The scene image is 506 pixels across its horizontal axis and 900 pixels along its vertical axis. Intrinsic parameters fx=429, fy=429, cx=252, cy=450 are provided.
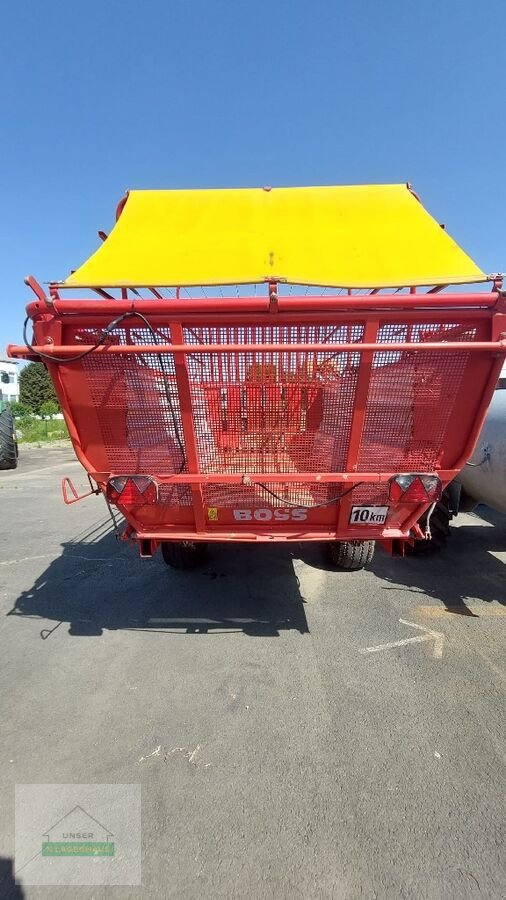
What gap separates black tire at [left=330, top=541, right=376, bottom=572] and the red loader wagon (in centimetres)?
128

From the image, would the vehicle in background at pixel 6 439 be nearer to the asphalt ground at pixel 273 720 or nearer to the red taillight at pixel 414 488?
the asphalt ground at pixel 273 720

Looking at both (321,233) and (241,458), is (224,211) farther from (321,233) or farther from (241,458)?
(241,458)

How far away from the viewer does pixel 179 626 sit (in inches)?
137

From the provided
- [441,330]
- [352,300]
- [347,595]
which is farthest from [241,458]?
[347,595]

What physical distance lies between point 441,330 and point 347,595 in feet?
8.36

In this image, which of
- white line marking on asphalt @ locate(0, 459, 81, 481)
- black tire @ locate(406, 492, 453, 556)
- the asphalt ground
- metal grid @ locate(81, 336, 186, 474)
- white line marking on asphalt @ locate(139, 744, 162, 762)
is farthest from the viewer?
white line marking on asphalt @ locate(0, 459, 81, 481)

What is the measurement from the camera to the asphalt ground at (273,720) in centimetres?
173

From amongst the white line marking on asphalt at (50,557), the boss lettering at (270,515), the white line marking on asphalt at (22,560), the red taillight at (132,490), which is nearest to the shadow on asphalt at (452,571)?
the boss lettering at (270,515)

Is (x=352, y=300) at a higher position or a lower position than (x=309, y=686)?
higher

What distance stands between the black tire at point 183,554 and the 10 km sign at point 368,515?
1.78 metres

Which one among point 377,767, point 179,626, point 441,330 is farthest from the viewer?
point 179,626

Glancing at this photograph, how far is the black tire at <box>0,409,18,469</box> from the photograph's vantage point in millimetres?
11984

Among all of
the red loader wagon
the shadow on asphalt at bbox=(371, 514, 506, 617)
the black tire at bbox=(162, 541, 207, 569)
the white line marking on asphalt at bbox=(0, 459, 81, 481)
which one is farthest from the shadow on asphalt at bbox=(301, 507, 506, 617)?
the white line marking on asphalt at bbox=(0, 459, 81, 481)

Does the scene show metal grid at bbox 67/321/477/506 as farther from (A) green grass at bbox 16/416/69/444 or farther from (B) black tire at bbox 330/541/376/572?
(A) green grass at bbox 16/416/69/444
